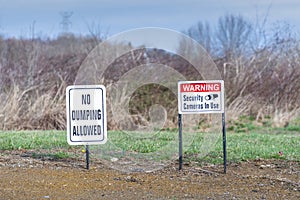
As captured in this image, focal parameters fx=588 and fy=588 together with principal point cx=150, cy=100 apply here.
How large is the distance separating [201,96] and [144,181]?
130 cm

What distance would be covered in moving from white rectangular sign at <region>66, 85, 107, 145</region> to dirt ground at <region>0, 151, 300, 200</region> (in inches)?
18.3

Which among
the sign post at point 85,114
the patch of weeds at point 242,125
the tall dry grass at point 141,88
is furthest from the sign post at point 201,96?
the patch of weeds at point 242,125

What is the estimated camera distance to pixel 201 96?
747 cm

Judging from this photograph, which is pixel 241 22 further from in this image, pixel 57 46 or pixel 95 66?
pixel 95 66

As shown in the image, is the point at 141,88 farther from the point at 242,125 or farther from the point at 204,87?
the point at 204,87

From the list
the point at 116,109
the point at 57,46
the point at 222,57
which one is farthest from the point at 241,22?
the point at 116,109

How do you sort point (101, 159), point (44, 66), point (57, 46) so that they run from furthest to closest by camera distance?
point (57, 46) < point (44, 66) < point (101, 159)

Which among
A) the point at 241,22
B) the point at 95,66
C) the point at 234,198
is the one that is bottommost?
the point at 234,198

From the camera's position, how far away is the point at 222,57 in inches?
808

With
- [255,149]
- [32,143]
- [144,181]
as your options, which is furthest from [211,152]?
[32,143]

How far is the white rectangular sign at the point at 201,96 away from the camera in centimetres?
747

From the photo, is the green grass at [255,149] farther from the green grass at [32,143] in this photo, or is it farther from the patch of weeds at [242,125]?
the patch of weeds at [242,125]

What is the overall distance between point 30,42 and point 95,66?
23.0 ft

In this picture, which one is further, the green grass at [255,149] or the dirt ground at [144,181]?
the green grass at [255,149]
